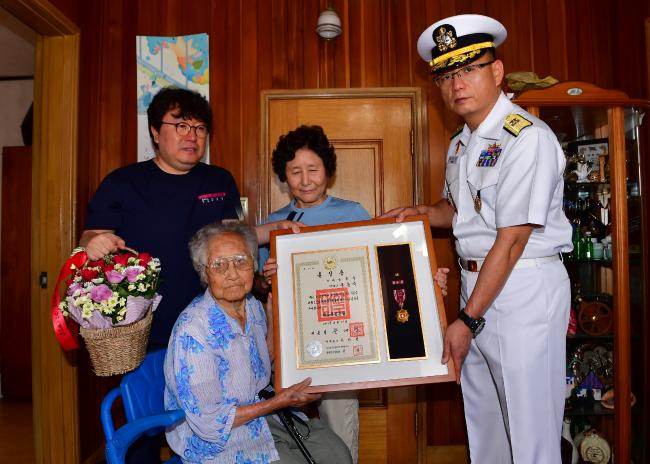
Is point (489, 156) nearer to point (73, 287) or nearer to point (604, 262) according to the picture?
point (604, 262)

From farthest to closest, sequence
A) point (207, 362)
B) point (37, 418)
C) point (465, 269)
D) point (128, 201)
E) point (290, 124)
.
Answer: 1. point (290, 124)
2. point (37, 418)
3. point (128, 201)
4. point (465, 269)
5. point (207, 362)

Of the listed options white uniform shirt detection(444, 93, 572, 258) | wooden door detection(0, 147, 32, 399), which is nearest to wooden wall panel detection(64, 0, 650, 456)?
white uniform shirt detection(444, 93, 572, 258)

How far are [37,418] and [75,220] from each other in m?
1.16

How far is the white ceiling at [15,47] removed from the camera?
389 centimetres

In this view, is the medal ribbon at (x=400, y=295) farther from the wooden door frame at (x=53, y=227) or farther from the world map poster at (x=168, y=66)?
the wooden door frame at (x=53, y=227)

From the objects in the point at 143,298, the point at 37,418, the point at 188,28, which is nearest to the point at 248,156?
the point at 188,28

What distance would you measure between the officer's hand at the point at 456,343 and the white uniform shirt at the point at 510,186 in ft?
1.10

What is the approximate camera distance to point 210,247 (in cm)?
180

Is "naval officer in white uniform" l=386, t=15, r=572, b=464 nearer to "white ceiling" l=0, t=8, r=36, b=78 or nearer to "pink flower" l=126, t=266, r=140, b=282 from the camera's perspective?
"pink flower" l=126, t=266, r=140, b=282

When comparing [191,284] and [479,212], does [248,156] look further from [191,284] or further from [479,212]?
[479,212]

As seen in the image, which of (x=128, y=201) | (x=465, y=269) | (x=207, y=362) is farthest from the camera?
(x=128, y=201)

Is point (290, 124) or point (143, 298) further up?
point (290, 124)

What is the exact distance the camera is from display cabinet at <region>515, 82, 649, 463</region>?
100 inches

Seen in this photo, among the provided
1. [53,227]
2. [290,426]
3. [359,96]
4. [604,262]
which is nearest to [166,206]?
[53,227]
